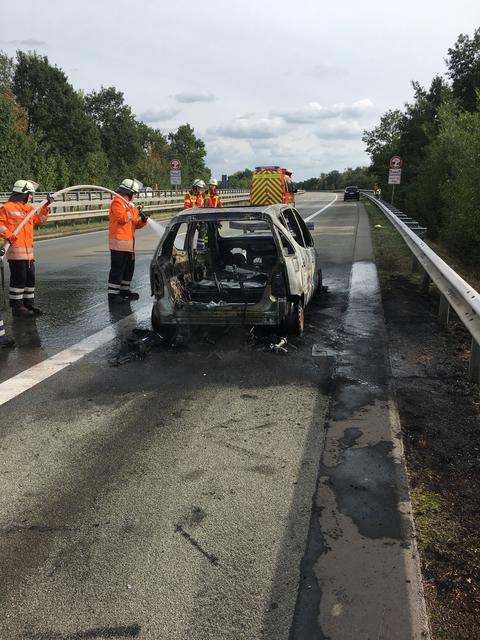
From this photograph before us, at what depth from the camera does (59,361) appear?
5.74 m

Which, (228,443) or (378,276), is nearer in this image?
(228,443)

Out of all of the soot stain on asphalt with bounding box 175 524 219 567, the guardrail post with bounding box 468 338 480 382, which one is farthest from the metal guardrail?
the soot stain on asphalt with bounding box 175 524 219 567

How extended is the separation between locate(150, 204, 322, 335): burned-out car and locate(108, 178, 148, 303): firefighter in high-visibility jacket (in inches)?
64.1

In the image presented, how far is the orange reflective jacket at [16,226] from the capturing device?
7.68 meters

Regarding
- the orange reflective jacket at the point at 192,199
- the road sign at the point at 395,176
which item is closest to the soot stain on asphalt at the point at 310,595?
the orange reflective jacket at the point at 192,199

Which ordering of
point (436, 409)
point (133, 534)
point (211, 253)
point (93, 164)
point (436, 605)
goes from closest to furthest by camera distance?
point (436, 605), point (133, 534), point (436, 409), point (211, 253), point (93, 164)

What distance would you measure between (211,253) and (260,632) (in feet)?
19.4

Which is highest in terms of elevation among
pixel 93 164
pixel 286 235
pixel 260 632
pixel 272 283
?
pixel 93 164

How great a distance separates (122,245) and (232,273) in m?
2.08

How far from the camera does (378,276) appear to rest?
1070 cm

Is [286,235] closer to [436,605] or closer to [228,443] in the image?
[228,443]

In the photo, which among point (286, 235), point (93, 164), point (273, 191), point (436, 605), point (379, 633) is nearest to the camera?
point (379, 633)

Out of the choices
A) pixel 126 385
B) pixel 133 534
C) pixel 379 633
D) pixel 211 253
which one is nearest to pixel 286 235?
pixel 211 253

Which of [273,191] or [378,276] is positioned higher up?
[273,191]
